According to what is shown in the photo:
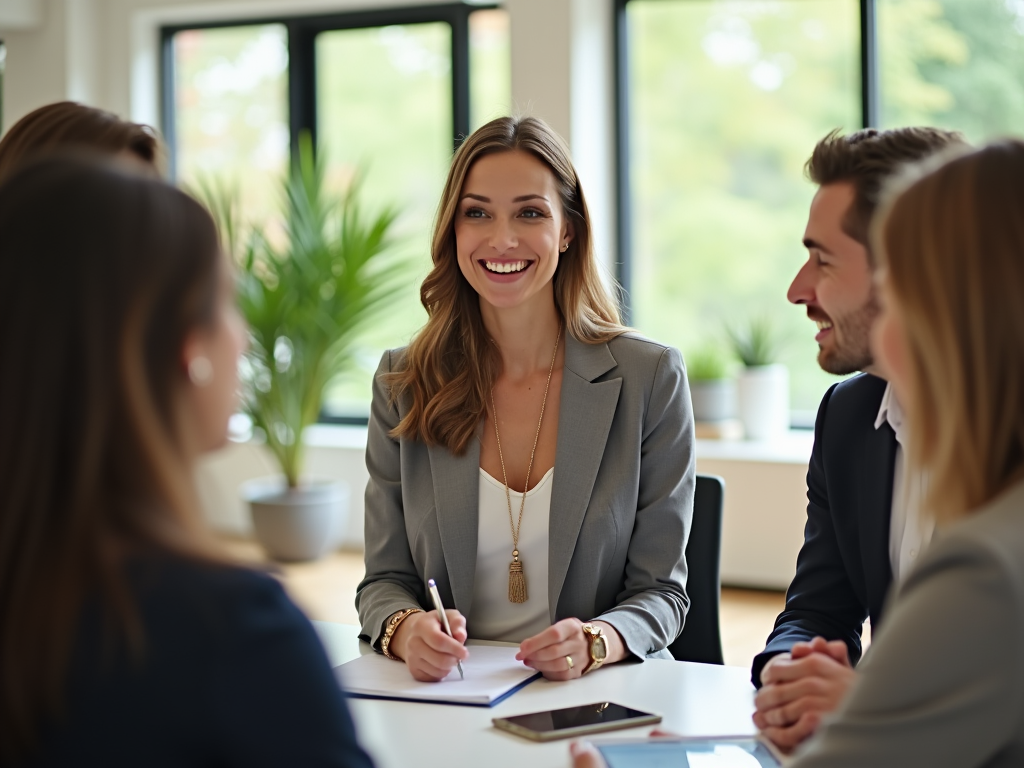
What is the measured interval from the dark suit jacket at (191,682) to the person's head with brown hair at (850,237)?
1230mm

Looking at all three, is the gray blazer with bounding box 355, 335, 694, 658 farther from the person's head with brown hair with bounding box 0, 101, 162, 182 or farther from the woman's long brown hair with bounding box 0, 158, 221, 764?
the woman's long brown hair with bounding box 0, 158, 221, 764

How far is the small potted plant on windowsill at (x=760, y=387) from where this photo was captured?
5145 mm

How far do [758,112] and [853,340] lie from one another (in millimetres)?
3746

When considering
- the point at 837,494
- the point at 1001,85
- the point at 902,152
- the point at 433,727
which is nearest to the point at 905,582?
the point at 433,727

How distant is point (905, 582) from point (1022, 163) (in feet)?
1.32

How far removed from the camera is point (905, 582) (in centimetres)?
102

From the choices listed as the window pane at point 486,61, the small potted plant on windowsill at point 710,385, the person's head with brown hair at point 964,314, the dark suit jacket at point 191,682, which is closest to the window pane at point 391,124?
the window pane at point 486,61

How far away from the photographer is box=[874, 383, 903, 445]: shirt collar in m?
1.86

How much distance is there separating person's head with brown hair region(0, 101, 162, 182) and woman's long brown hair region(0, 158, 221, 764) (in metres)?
1.10

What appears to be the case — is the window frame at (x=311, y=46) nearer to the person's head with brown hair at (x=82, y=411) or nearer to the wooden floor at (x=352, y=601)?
the wooden floor at (x=352, y=601)

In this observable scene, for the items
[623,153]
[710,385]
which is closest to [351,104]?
[623,153]

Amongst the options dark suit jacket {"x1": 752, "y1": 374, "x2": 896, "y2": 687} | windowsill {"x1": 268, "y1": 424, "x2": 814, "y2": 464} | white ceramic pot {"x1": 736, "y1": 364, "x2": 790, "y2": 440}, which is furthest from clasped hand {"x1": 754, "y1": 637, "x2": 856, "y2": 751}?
white ceramic pot {"x1": 736, "y1": 364, "x2": 790, "y2": 440}

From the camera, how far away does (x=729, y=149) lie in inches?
214

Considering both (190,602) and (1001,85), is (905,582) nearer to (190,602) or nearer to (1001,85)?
(190,602)
